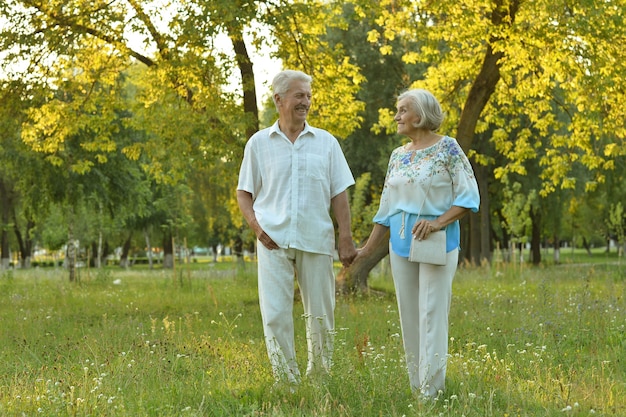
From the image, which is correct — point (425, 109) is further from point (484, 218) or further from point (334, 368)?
point (484, 218)

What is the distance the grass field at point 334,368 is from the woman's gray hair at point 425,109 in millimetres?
1622

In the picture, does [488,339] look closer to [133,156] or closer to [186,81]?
[186,81]

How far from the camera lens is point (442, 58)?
15.6 m


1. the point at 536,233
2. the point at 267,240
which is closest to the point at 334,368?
the point at 267,240

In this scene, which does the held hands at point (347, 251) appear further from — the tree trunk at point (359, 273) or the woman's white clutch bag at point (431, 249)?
the tree trunk at point (359, 273)

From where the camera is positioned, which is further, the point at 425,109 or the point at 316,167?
the point at 316,167

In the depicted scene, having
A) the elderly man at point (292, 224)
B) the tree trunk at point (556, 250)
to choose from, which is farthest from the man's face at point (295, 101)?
the tree trunk at point (556, 250)

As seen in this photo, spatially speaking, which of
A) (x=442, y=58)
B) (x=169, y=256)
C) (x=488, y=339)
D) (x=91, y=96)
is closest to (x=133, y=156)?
(x=91, y=96)

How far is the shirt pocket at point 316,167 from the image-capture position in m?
5.93

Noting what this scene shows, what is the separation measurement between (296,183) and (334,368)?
51.2 inches

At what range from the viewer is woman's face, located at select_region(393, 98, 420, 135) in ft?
18.7

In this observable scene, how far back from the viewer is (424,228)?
5.57 meters

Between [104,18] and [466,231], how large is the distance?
2621 centimetres

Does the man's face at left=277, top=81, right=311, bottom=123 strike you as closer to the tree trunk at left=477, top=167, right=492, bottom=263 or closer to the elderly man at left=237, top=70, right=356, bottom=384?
the elderly man at left=237, top=70, right=356, bottom=384
